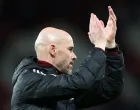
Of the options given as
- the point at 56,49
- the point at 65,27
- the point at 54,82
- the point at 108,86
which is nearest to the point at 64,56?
the point at 56,49

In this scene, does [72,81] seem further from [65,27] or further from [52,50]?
[65,27]

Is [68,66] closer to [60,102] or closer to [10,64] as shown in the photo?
[60,102]

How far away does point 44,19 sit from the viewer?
15.1 ft

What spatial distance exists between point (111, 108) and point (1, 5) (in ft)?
4.88

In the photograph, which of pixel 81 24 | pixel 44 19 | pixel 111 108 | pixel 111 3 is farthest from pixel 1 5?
pixel 111 108

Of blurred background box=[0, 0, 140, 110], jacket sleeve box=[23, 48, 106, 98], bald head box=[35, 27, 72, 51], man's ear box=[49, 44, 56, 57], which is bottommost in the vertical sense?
blurred background box=[0, 0, 140, 110]

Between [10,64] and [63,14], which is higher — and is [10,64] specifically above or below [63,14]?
below

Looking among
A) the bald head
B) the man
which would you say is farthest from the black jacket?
the bald head

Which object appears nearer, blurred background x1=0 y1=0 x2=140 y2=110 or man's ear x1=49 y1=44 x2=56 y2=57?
man's ear x1=49 y1=44 x2=56 y2=57

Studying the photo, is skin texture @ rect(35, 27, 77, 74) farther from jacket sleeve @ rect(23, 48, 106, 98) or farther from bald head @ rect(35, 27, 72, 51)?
jacket sleeve @ rect(23, 48, 106, 98)

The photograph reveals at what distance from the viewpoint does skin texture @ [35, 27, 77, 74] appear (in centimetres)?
223

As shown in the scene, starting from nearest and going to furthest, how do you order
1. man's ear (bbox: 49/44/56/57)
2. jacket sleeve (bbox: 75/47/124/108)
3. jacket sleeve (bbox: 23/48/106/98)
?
jacket sleeve (bbox: 23/48/106/98)
man's ear (bbox: 49/44/56/57)
jacket sleeve (bbox: 75/47/124/108)

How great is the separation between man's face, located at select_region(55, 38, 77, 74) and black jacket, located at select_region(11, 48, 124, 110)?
5 centimetres

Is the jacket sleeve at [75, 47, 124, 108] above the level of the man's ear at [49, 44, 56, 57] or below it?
below
